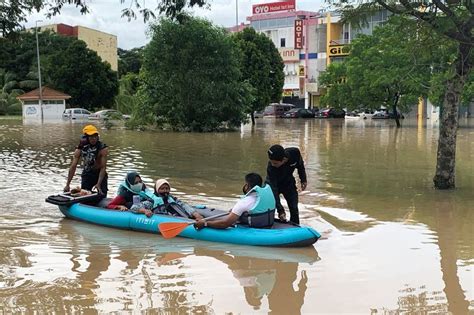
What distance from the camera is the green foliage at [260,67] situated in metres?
43.4

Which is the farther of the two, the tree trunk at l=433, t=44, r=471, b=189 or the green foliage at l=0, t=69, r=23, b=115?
the green foliage at l=0, t=69, r=23, b=115

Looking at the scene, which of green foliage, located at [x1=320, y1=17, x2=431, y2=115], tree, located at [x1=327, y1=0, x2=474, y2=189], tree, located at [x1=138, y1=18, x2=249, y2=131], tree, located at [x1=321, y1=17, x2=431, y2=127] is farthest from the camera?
tree, located at [x1=321, y1=17, x2=431, y2=127]

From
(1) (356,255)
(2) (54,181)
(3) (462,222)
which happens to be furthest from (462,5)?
(2) (54,181)

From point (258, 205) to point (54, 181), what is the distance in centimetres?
763

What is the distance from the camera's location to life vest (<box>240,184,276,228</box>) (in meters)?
7.29

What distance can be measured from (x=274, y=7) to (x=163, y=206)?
64521 mm

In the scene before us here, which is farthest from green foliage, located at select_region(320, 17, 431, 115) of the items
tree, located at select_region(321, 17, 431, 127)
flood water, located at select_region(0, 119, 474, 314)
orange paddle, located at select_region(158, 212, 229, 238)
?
orange paddle, located at select_region(158, 212, 229, 238)

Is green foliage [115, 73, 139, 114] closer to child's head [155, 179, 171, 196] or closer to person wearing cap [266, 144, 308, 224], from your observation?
child's head [155, 179, 171, 196]

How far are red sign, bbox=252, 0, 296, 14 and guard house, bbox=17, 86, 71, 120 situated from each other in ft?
91.5

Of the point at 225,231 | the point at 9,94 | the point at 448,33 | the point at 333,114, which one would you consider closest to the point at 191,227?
the point at 225,231

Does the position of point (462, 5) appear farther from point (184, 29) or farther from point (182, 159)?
point (184, 29)

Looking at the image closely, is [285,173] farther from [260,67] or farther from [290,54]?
[290,54]

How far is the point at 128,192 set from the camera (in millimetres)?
8844

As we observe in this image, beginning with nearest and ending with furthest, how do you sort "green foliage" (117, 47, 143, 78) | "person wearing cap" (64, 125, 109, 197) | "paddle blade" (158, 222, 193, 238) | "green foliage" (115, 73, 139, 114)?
"paddle blade" (158, 222, 193, 238)
"person wearing cap" (64, 125, 109, 197)
"green foliage" (115, 73, 139, 114)
"green foliage" (117, 47, 143, 78)
